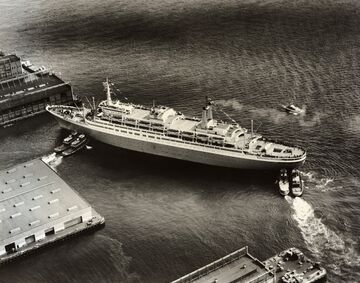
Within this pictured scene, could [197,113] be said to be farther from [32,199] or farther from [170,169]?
[32,199]

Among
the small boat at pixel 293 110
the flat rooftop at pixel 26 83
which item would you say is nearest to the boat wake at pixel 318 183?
the small boat at pixel 293 110

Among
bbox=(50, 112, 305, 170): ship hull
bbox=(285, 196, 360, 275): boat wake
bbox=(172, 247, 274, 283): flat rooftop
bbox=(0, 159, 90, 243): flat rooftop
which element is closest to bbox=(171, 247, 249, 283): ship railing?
bbox=(172, 247, 274, 283): flat rooftop

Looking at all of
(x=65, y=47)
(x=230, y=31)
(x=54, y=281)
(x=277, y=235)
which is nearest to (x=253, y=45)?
(x=230, y=31)

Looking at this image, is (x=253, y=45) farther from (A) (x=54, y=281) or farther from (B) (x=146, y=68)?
(A) (x=54, y=281)

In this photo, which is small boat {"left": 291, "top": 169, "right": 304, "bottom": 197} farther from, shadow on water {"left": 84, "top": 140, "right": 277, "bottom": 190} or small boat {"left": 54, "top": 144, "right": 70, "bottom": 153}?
small boat {"left": 54, "top": 144, "right": 70, "bottom": 153}

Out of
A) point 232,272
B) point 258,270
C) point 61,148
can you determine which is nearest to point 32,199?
point 61,148

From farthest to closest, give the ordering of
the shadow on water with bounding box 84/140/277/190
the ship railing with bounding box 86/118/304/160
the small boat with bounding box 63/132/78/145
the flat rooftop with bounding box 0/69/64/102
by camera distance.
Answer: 1. the flat rooftop with bounding box 0/69/64/102
2. the small boat with bounding box 63/132/78/145
3. the shadow on water with bounding box 84/140/277/190
4. the ship railing with bounding box 86/118/304/160
